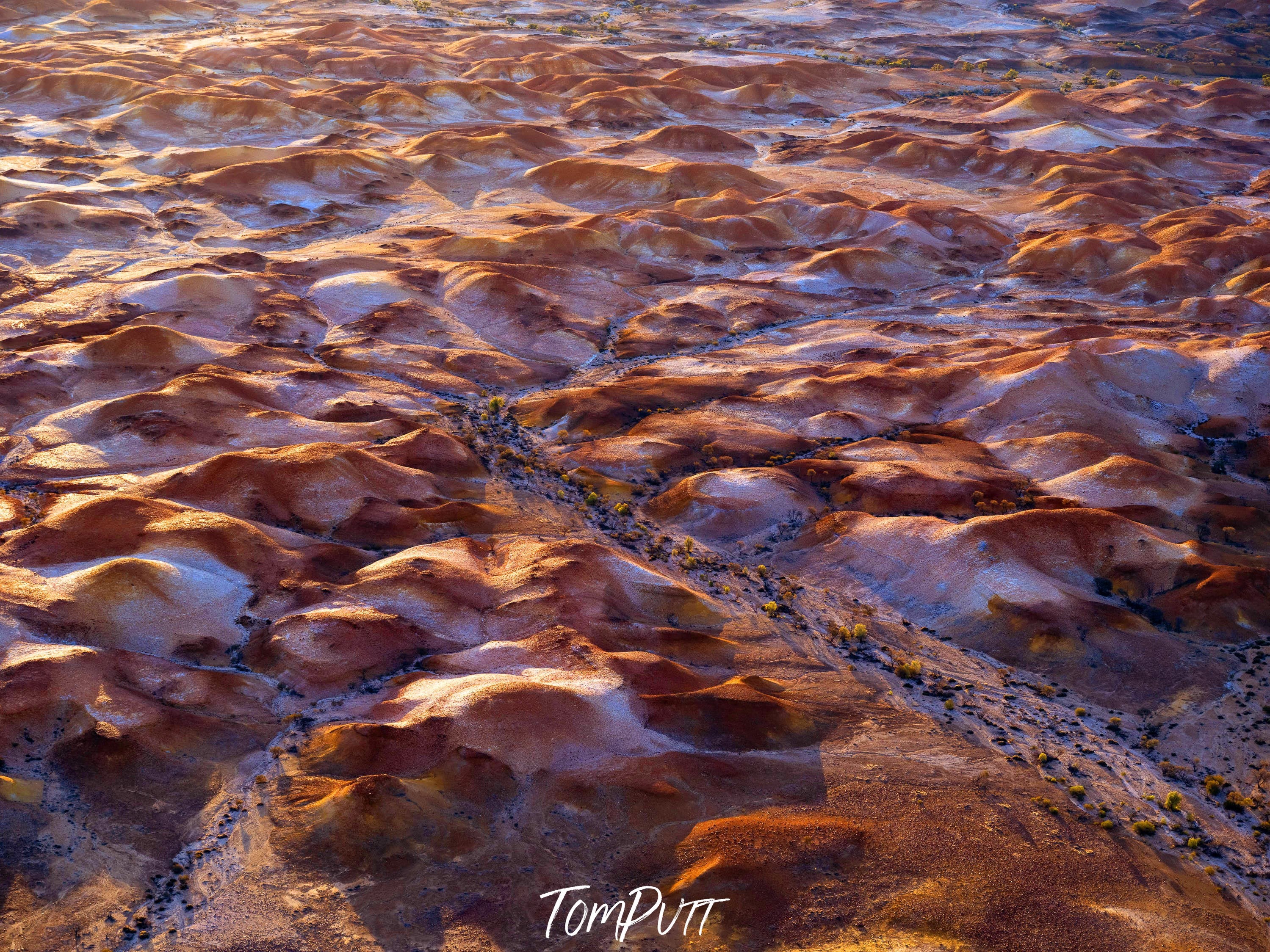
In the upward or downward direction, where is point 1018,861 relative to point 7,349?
downward

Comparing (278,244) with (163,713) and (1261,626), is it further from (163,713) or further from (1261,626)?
(1261,626)

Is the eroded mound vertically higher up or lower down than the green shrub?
higher up

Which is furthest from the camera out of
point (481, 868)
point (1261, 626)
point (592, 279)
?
point (592, 279)

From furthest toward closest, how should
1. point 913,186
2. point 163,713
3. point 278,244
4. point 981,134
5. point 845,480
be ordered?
point 981,134 → point 913,186 → point 278,244 → point 845,480 → point 163,713

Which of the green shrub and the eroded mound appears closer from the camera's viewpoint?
the eroded mound

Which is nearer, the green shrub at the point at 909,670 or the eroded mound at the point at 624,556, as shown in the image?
the eroded mound at the point at 624,556

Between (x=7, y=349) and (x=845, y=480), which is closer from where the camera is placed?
(x=845, y=480)

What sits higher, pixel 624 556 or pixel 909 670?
pixel 624 556

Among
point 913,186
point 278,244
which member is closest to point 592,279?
point 278,244

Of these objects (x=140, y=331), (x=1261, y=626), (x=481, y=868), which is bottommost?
(x=1261, y=626)

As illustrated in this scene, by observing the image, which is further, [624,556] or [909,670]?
[624,556]

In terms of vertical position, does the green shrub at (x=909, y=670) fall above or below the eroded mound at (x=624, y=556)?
below
